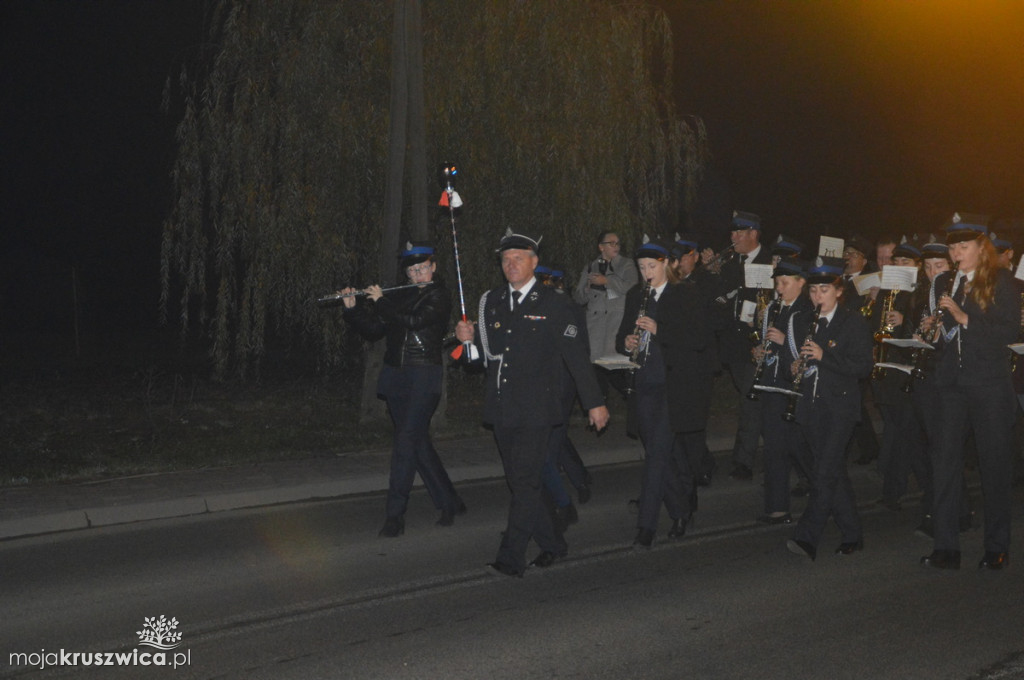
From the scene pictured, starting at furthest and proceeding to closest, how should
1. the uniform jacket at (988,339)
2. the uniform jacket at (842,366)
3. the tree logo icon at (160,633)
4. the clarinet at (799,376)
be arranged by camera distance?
the clarinet at (799,376), the uniform jacket at (842,366), the uniform jacket at (988,339), the tree logo icon at (160,633)

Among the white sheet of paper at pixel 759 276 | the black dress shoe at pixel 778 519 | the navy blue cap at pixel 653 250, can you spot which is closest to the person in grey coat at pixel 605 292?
the white sheet of paper at pixel 759 276

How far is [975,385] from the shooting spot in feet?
22.8

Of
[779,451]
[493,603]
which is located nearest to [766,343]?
[779,451]

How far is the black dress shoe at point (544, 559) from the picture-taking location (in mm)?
7168

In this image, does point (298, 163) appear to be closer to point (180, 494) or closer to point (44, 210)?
point (180, 494)

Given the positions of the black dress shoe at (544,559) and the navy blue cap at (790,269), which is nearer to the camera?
the black dress shoe at (544,559)

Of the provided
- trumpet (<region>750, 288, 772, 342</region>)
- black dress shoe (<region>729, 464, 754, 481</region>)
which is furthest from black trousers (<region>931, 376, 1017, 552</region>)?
black dress shoe (<region>729, 464, 754, 481</region>)

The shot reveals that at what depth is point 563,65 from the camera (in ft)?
46.3

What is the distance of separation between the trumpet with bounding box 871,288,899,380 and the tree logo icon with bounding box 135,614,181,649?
530 centimetres

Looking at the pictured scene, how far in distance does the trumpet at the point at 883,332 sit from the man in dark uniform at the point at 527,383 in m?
2.81

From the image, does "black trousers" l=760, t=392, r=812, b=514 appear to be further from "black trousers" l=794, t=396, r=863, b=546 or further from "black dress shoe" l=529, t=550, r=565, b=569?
"black dress shoe" l=529, t=550, r=565, b=569

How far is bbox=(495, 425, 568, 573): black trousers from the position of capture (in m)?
6.80

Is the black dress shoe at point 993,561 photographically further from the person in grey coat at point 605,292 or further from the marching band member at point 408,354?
A: the person in grey coat at point 605,292

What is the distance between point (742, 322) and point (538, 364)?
4146 millimetres
